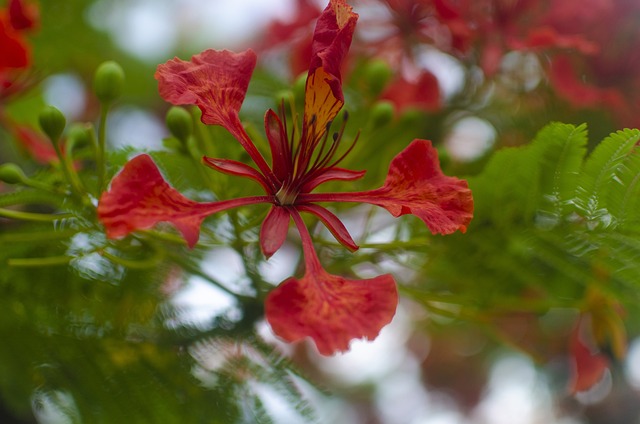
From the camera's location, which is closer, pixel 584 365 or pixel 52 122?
pixel 52 122

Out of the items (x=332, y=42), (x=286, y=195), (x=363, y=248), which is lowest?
(x=363, y=248)

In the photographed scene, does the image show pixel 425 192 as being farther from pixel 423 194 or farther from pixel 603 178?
pixel 603 178

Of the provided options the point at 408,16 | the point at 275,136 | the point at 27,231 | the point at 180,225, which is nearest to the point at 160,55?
the point at 408,16

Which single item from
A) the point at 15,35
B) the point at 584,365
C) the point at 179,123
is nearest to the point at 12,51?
the point at 15,35

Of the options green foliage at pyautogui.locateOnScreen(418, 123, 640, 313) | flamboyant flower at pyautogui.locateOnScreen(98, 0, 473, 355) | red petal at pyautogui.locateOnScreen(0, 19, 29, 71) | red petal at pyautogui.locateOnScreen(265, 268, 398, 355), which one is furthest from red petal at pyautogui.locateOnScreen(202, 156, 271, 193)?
red petal at pyautogui.locateOnScreen(0, 19, 29, 71)

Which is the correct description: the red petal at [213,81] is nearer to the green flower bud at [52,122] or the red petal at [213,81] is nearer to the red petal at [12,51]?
the green flower bud at [52,122]

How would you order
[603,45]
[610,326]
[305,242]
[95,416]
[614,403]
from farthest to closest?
[614,403] → [603,45] → [610,326] → [95,416] → [305,242]

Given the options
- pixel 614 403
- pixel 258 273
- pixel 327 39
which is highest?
pixel 327 39

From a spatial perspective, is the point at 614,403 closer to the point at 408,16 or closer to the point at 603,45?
the point at 603,45
